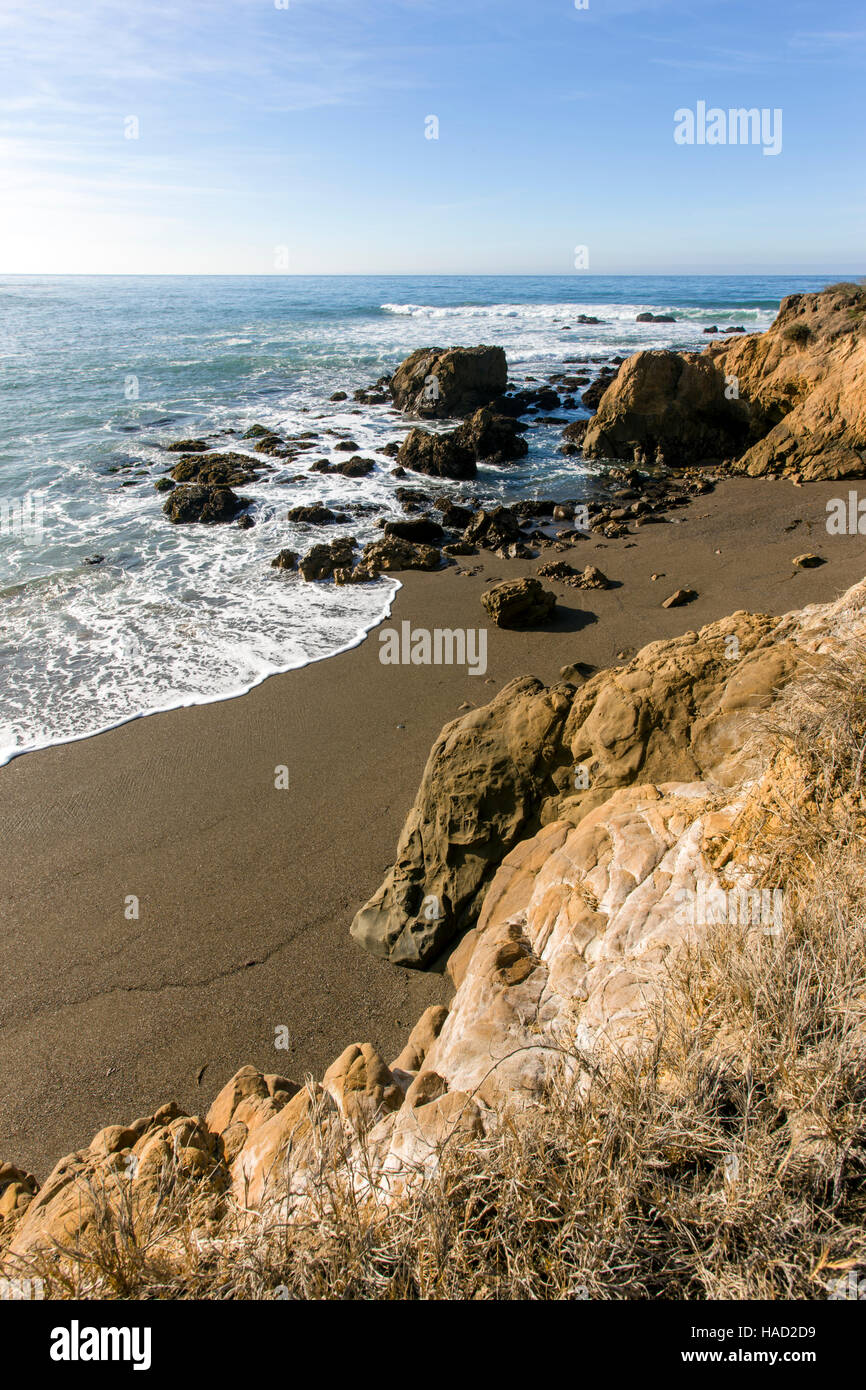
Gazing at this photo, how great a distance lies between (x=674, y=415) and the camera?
1891cm

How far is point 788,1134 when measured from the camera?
225 centimetres

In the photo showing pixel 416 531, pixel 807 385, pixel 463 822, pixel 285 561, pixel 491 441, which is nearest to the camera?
pixel 463 822

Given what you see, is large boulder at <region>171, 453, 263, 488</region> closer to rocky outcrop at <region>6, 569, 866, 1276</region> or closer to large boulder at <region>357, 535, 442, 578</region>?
large boulder at <region>357, 535, 442, 578</region>

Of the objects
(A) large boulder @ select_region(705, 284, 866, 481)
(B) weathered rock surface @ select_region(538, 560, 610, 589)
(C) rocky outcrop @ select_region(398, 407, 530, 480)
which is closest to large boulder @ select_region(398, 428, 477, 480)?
(C) rocky outcrop @ select_region(398, 407, 530, 480)

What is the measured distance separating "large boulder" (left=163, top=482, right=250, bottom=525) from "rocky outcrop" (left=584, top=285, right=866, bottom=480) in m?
9.52

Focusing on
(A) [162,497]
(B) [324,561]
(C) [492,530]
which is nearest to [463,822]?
(B) [324,561]

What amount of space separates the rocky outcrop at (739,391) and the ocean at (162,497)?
78.6 inches

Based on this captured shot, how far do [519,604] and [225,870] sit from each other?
5.78 meters

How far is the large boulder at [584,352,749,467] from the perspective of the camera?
18781 mm

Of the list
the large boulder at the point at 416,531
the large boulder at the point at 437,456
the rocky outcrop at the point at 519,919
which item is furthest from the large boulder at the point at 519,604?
the large boulder at the point at 437,456

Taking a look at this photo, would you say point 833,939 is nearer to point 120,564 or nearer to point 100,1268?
point 100,1268

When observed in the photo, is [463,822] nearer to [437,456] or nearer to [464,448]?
[437,456]

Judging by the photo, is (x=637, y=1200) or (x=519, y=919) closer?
(x=637, y=1200)
